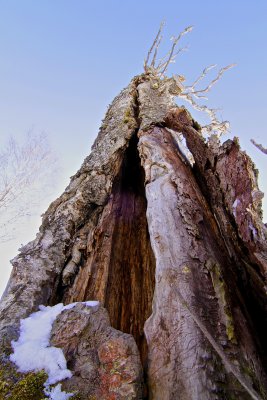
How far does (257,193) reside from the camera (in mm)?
1959

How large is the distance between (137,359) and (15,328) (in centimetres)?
77

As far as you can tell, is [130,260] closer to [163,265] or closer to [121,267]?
[121,267]

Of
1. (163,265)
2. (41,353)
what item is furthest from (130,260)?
(41,353)

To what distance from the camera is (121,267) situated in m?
2.65

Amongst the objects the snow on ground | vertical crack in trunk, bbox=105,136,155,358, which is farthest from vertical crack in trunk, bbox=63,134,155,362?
the snow on ground

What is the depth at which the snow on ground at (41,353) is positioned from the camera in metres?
1.40

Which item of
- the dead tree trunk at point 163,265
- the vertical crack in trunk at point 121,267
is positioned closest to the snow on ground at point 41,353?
the dead tree trunk at point 163,265

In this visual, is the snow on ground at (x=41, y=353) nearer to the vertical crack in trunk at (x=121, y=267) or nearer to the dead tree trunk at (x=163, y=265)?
the dead tree trunk at (x=163, y=265)

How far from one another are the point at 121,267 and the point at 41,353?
1.21 metres

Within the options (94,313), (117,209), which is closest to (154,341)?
(94,313)

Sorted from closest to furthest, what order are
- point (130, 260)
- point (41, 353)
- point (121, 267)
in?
1. point (41, 353)
2. point (121, 267)
3. point (130, 260)

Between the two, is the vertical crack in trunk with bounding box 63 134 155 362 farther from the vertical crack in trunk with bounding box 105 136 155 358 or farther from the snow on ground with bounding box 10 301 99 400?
the snow on ground with bounding box 10 301 99 400

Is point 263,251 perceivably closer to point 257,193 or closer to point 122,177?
point 257,193

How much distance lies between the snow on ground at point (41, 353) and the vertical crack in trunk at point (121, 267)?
492 mm
